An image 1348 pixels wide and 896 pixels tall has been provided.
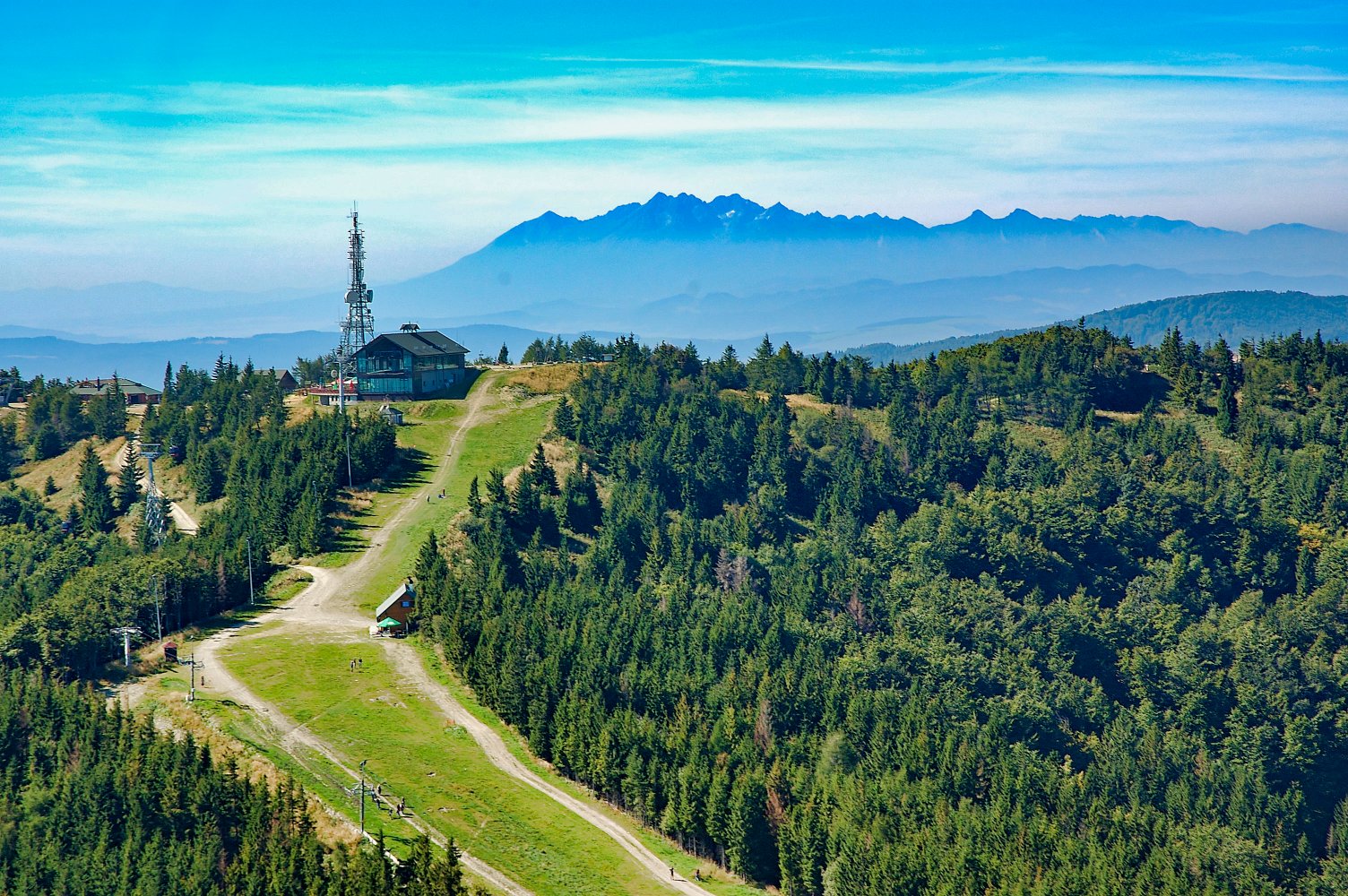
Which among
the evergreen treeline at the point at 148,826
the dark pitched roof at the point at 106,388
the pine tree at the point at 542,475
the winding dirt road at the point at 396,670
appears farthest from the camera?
the dark pitched roof at the point at 106,388

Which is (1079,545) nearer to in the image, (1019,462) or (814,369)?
(1019,462)

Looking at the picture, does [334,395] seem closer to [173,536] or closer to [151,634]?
[173,536]

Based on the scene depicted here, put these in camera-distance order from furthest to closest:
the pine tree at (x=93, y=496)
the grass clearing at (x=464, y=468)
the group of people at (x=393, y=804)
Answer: the pine tree at (x=93, y=496) → the grass clearing at (x=464, y=468) → the group of people at (x=393, y=804)

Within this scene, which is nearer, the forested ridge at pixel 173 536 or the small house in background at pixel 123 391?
the forested ridge at pixel 173 536

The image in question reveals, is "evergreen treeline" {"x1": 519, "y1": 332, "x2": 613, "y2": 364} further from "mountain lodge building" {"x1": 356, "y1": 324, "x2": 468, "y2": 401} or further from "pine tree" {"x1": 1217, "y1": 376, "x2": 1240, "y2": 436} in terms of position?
"pine tree" {"x1": 1217, "y1": 376, "x2": 1240, "y2": 436}

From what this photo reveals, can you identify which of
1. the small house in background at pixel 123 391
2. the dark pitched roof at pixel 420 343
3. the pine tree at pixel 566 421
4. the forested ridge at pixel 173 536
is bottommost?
the forested ridge at pixel 173 536

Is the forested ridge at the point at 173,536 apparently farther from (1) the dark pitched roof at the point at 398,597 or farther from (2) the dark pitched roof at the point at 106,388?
(1) the dark pitched roof at the point at 398,597

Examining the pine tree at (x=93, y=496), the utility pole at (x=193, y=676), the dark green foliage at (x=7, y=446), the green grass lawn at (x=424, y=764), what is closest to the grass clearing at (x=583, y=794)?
the green grass lawn at (x=424, y=764)
